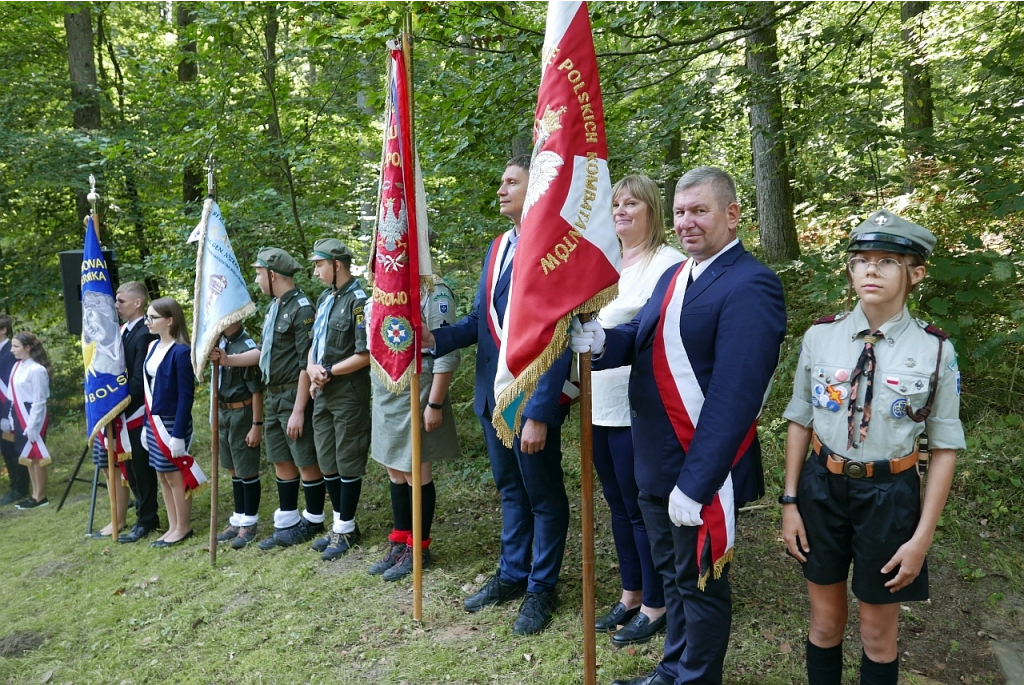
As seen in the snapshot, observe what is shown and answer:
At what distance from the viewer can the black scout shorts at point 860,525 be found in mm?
2367

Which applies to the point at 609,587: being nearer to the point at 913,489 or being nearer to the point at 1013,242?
the point at 913,489

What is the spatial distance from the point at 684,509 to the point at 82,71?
11.8 m

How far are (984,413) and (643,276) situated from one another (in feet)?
11.7

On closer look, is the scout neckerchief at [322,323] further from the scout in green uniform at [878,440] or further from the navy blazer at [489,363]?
the scout in green uniform at [878,440]

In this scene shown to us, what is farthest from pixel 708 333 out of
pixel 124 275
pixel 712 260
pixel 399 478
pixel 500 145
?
pixel 124 275

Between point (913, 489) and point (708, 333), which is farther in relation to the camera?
point (708, 333)

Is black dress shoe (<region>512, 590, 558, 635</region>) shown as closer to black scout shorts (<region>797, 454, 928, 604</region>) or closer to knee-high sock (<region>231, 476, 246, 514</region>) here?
black scout shorts (<region>797, 454, 928, 604</region>)

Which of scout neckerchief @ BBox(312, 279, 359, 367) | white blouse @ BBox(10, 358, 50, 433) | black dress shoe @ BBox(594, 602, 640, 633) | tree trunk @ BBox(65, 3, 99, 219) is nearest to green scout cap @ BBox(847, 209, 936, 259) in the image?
black dress shoe @ BBox(594, 602, 640, 633)

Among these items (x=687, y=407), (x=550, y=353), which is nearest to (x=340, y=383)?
(x=550, y=353)

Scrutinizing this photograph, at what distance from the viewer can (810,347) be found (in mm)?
2598

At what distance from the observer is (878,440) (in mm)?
2377

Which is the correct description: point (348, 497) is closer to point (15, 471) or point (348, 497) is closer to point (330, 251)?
point (330, 251)

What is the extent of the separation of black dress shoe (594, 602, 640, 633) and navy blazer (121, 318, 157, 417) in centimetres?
443

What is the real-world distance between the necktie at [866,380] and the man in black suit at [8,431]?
8.38 m
